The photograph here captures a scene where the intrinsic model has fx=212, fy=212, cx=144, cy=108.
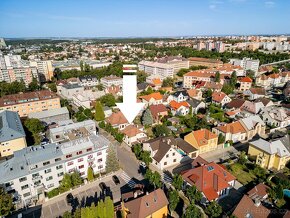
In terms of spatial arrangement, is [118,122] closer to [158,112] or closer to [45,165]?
[158,112]

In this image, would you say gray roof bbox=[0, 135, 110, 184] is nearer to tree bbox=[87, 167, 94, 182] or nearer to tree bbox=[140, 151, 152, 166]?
tree bbox=[87, 167, 94, 182]

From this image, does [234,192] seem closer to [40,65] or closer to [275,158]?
[275,158]

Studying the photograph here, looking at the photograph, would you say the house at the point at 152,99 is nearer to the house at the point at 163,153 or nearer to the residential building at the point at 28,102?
the residential building at the point at 28,102

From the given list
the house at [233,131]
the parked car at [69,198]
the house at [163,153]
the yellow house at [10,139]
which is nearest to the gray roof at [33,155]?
the parked car at [69,198]

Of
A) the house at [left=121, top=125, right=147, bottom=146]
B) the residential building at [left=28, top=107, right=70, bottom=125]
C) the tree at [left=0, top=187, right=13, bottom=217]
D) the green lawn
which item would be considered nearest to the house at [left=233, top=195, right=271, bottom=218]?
the green lawn

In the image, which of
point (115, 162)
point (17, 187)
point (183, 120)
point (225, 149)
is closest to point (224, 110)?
point (183, 120)

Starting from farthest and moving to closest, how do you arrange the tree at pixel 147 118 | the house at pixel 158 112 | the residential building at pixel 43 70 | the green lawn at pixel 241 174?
the residential building at pixel 43 70 → the house at pixel 158 112 → the tree at pixel 147 118 → the green lawn at pixel 241 174
